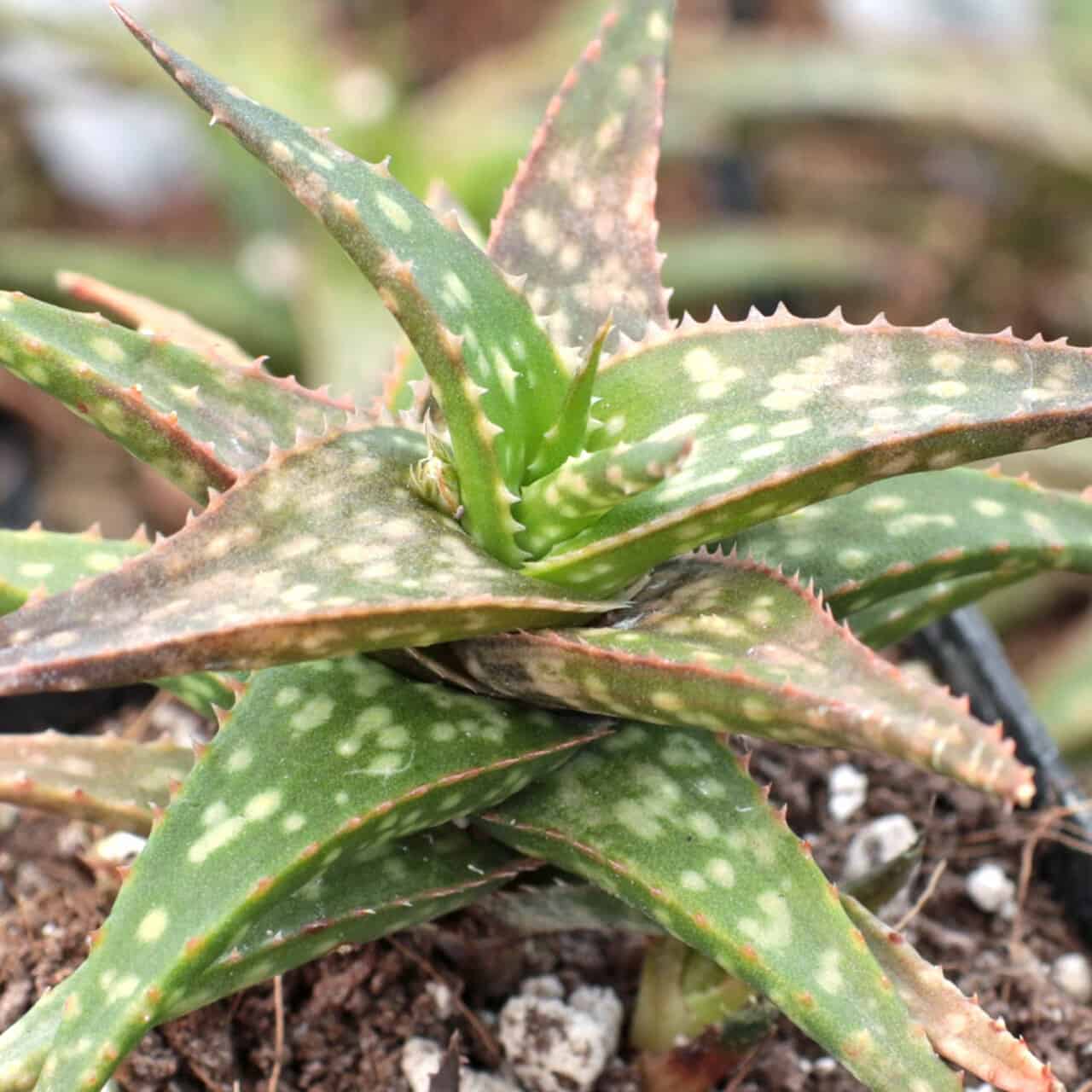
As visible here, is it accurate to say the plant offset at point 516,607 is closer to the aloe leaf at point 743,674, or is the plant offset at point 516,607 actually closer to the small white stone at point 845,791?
the aloe leaf at point 743,674

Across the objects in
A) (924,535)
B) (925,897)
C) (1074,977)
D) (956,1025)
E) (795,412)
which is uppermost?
(795,412)

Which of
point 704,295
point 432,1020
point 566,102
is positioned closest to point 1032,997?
point 432,1020

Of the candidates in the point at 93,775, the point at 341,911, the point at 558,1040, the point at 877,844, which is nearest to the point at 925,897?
the point at 877,844

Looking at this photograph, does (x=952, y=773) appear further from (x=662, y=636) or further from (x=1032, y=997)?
(x=1032, y=997)

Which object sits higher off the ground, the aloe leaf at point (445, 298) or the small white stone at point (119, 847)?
the aloe leaf at point (445, 298)

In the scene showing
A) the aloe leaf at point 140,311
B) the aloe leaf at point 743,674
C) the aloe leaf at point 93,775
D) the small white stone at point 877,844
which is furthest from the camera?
the small white stone at point 877,844

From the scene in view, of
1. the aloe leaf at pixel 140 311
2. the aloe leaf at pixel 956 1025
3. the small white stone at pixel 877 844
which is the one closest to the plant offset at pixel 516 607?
the aloe leaf at pixel 956 1025

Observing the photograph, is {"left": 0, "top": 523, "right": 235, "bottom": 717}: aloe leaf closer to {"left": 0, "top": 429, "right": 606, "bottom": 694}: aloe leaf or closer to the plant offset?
the plant offset

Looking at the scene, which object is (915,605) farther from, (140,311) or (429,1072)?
(140,311)
